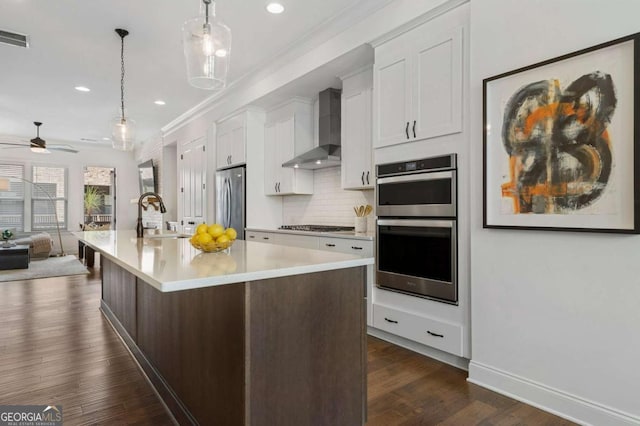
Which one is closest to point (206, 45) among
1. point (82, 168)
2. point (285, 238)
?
point (285, 238)

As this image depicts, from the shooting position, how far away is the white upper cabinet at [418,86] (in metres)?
2.55

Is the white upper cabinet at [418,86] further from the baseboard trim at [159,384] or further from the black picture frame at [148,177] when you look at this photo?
the black picture frame at [148,177]

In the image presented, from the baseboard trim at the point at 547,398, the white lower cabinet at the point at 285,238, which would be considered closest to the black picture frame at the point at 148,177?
the white lower cabinet at the point at 285,238

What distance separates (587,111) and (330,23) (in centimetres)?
232

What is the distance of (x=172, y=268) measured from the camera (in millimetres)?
1401

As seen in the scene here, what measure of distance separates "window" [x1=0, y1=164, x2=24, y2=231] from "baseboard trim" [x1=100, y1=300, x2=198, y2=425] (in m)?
7.60

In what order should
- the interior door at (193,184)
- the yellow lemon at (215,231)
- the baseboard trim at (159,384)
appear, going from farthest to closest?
the interior door at (193,184) → the yellow lemon at (215,231) → the baseboard trim at (159,384)

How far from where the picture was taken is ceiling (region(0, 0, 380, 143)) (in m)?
3.21

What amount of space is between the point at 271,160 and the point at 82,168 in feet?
22.7

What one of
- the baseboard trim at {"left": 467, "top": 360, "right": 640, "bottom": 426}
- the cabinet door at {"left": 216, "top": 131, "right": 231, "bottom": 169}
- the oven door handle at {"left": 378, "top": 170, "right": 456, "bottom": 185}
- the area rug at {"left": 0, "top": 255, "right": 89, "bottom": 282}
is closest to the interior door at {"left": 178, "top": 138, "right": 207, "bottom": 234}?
the cabinet door at {"left": 216, "top": 131, "right": 231, "bottom": 169}

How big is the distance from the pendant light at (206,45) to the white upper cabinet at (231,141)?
8.72 ft

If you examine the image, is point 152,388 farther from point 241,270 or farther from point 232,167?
point 232,167

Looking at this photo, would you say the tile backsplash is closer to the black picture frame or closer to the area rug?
the area rug

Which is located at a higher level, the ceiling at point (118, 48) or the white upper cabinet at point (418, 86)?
the ceiling at point (118, 48)
